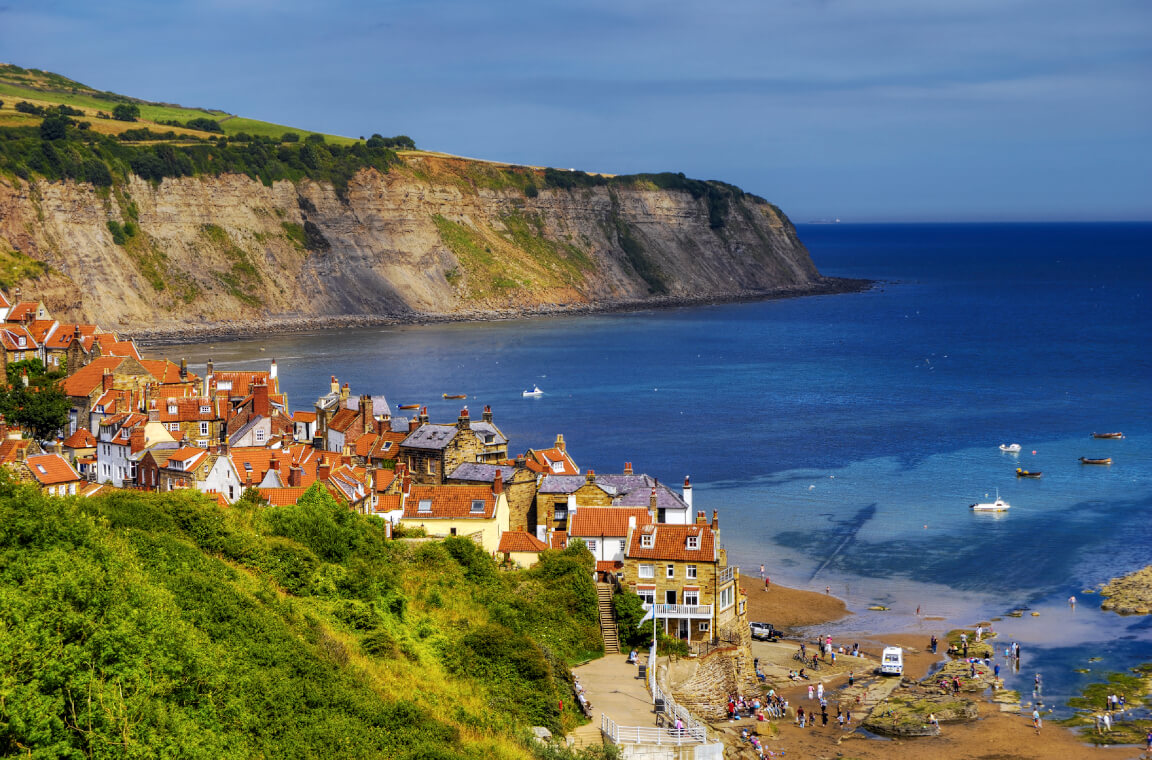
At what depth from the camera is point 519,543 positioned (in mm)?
40906

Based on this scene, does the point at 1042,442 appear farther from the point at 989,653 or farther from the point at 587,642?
the point at 587,642

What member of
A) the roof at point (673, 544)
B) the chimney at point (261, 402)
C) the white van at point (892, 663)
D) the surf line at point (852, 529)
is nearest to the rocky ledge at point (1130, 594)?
the surf line at point (852, 529)

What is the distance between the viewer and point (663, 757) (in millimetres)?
28438

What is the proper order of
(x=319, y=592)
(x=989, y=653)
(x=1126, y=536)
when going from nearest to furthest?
1. (x=319, y=592)
2. (x=989, y=653)
3. (x=1126, y=536)

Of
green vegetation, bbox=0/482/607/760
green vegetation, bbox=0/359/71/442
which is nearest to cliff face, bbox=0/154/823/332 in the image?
green vegetation, bbox=0/359/71/442

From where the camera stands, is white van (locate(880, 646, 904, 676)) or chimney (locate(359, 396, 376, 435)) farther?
chimney (locate(359, 396, 376, 435))

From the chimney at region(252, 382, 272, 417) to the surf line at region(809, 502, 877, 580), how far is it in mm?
23116

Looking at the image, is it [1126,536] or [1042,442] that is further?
[1042,442]

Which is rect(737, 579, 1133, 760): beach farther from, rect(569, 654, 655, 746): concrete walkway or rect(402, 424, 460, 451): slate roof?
rect(402, 424, 460, 451): slate roof

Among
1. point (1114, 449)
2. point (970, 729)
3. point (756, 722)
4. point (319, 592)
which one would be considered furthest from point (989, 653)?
point (1114, 449)

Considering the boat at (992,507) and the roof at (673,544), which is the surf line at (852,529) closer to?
the boat at (992,507)

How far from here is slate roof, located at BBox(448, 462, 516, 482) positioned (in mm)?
43938

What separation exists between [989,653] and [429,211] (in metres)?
156

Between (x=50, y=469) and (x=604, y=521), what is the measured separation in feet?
59.2
